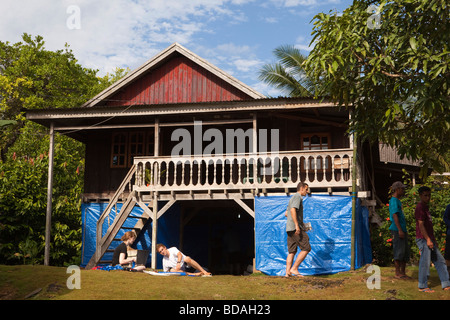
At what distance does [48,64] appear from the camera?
29.0m

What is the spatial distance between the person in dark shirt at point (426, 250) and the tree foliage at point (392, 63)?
1.39 m

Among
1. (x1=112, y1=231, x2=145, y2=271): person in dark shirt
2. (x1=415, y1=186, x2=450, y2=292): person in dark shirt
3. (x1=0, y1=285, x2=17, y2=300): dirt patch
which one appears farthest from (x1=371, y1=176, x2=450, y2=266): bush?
(x1=0, y1=285, x2=17, y2=300): dirt patch

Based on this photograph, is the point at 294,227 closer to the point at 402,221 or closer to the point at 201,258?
the point at 402,221

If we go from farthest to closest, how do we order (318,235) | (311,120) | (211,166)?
(211,166) → (311,120) → (318,235)

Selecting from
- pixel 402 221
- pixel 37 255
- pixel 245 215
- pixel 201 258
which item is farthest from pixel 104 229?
pixel 402 221

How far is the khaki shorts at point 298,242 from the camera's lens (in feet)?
34.9

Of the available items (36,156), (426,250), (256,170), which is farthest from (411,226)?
(36,156)

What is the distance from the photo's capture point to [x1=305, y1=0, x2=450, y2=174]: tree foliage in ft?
27.1

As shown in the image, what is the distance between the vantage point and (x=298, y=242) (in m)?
10.7

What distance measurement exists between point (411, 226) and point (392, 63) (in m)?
6.54

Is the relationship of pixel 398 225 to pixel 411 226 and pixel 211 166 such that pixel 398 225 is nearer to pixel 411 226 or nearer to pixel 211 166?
pixel 411 226

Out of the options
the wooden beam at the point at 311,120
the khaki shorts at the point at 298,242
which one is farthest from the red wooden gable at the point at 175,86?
the khaki shorts at the point at 298,242

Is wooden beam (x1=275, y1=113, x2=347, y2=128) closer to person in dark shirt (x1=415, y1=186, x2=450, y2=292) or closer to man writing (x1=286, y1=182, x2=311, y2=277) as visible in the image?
man writing (x1=286, y1=182, x2=311, y2=277)
